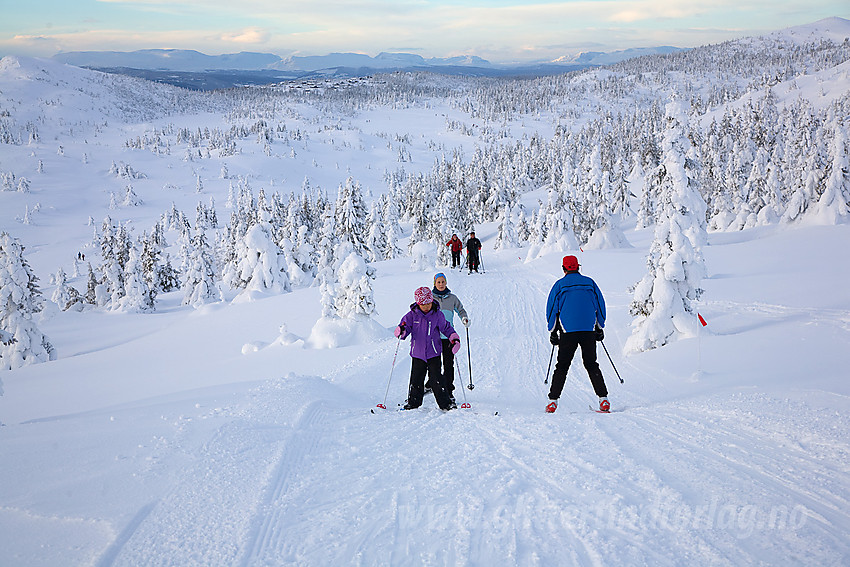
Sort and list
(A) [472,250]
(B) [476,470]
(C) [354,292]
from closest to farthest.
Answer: (B) [476,470], (C) [354,292], (A) [472,250]

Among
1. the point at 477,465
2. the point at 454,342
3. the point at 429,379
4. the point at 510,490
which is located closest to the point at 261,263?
the point at 429,379

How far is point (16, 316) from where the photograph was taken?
22.0m

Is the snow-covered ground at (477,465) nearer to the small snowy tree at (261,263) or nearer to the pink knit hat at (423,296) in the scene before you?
the pink knit hat at (423,296)

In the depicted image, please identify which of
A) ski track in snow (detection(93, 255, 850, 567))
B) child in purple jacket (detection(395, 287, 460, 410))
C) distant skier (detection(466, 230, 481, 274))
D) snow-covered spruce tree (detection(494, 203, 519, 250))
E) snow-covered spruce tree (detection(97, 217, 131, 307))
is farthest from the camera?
snow-covered spruce tree (detection(494, 203, 519, 250))

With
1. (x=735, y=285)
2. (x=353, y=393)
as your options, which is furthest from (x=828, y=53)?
(x=353, y=393)

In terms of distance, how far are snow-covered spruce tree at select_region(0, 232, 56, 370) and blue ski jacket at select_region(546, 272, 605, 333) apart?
2581 cm

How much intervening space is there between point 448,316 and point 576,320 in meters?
2.43

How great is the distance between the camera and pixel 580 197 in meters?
47.1

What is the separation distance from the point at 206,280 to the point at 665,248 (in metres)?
41.2

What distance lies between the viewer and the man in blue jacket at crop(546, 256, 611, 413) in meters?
6.42

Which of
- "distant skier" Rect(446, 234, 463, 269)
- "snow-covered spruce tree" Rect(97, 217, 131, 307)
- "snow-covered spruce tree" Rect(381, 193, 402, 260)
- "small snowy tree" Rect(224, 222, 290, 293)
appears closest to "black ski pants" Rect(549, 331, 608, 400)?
"distant skier" Rect(446, 234, 463, 269)

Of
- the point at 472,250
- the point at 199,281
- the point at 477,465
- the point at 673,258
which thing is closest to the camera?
the point at 477,465

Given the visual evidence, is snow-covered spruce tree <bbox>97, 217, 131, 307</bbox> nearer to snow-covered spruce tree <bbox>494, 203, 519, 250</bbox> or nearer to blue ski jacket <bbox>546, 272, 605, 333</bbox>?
snow-covered spruce tree <bbox>494, 203, 519, 250</bbox>

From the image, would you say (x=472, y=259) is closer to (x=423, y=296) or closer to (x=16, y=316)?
(x=423, y=296)
